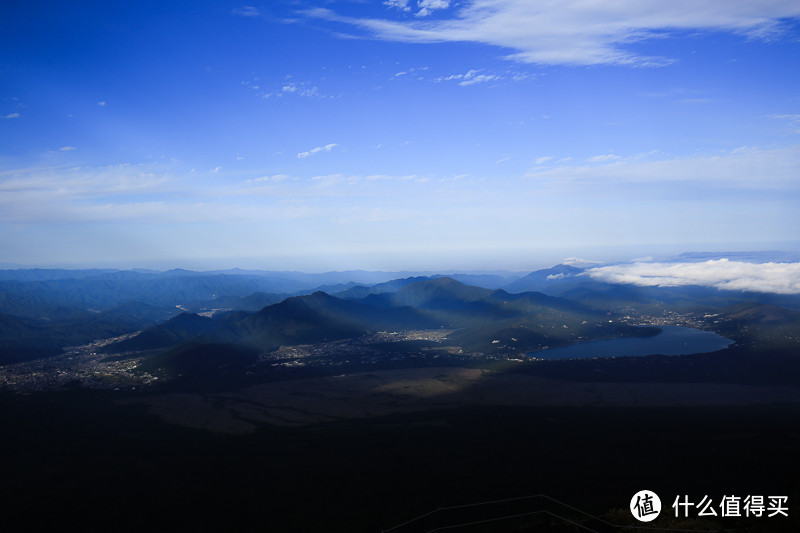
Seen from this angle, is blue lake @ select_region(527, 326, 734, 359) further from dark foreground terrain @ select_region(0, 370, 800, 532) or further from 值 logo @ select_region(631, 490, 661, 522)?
值 logo @ select_region(631, 490, 661, 522)

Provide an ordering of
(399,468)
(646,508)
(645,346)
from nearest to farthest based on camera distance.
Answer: (646,508) < (399,468) < (645,346)

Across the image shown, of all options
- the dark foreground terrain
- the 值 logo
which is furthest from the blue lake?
the 值 logo

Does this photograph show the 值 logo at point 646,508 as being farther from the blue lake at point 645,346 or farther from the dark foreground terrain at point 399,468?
the blue lake at point 645,346

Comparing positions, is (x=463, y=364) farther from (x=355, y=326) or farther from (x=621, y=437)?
(x=355, y=326)

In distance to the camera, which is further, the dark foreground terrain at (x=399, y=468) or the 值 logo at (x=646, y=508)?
the dark foreground terrain at (x=399, y=468)

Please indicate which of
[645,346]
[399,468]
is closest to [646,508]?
[399,468]

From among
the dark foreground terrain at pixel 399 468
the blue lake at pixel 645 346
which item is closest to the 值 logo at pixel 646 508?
the dark foreground terrain at pixel 399 468

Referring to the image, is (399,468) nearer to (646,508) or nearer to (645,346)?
(646,508)

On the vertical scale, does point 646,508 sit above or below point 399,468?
above

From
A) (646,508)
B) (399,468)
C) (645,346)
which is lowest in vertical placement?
(645,346)
